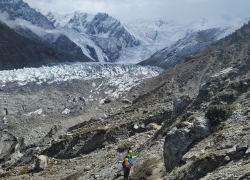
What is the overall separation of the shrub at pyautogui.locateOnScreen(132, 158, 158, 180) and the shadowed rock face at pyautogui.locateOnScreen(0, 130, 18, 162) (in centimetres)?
3607

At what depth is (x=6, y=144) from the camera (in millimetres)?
56656

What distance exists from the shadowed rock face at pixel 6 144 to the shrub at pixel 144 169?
36074 mm

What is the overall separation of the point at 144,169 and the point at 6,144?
42511 mm

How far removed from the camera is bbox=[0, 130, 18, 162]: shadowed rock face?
2092 inches

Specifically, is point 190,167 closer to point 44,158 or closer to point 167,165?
point 167,165

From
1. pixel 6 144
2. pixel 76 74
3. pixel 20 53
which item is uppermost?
pixel 20 53

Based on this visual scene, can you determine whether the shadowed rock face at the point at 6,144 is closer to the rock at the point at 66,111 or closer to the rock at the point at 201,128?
the rock at the point at 66,111

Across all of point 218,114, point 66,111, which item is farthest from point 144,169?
point 66,111

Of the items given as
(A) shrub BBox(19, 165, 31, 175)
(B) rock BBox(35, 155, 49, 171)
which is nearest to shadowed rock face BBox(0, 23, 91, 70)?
(A) shrub BBox(19, 165, 31, 175)

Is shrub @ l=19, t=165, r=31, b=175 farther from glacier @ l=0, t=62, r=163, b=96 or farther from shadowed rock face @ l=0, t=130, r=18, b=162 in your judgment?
glacier @ l=0, t=62, r=163, b=96

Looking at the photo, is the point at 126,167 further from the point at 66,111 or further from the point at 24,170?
the point at 66,111

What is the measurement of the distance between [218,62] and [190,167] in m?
60.7

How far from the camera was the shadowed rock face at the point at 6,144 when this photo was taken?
5312 cm

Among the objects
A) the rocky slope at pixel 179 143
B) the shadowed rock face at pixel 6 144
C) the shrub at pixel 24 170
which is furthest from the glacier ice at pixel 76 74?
the shrub at pixel 24 170
